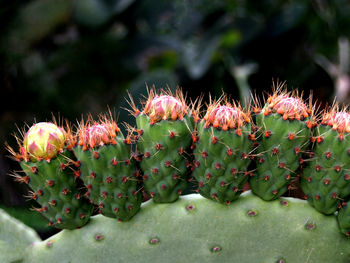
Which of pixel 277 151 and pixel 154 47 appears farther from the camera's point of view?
pixel 154 47

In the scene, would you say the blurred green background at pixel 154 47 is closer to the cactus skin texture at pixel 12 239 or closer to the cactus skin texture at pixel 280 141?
the cactus skin texture at pixel 12 239

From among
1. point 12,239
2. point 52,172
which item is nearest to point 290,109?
point 52,172

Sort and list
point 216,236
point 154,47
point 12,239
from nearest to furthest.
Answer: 1. point 216,236
2. point 12,239
3. point 154,47

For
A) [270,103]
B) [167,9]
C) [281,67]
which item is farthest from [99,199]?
[167,9]

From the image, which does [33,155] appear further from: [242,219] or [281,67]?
[281,67]

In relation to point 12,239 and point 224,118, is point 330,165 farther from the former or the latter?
point 12,239

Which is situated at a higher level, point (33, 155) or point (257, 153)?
point (33, 155)
